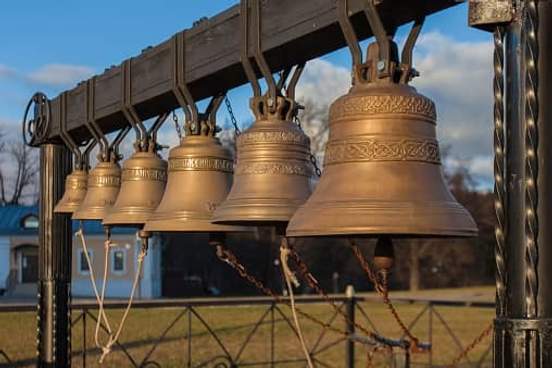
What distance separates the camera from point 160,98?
429 cm

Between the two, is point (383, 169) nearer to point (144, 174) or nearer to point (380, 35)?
point (380, 35)

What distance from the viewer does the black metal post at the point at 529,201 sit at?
2094 millimetres

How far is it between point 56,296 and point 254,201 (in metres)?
2.87

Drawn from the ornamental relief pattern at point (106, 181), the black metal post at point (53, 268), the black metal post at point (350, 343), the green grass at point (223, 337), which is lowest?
the green grass at point (223, 337)

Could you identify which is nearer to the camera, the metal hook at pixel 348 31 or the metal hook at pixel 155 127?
the metal hook at pixel 348 31

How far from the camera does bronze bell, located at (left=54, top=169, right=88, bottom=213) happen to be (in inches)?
206

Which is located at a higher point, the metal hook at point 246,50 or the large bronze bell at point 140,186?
the metal hook at point 246,50

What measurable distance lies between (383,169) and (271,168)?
76 centimetres

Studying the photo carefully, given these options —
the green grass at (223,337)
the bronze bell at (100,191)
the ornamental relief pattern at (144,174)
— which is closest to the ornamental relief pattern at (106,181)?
the bronze bell at (100,191)

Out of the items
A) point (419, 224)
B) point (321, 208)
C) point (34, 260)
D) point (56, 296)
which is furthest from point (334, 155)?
point (34, 260)

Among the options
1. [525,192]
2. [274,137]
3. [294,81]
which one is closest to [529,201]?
[525,192]

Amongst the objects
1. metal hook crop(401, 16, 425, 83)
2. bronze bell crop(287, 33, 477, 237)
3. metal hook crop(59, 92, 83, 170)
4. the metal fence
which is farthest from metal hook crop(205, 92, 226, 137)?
the metal fence

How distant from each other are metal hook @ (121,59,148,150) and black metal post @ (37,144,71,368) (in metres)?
1.35

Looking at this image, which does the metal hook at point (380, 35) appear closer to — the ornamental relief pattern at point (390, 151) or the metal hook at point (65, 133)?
the ornamental relief pattern at point (390, 151)
